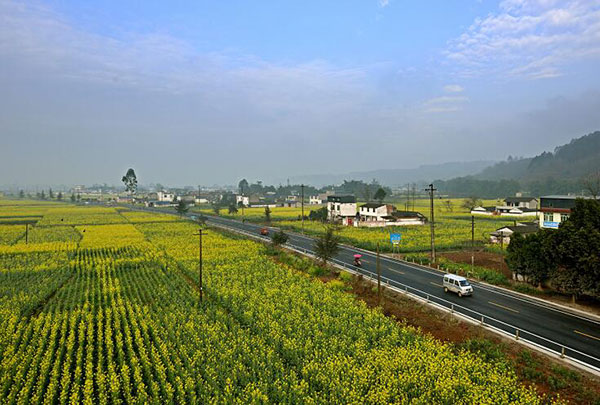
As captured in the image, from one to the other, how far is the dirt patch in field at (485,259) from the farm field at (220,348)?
19126 mm

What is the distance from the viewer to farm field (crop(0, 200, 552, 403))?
15.9 meters

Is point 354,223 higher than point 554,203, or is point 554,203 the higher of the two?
point 554,203

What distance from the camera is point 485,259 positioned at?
139ft

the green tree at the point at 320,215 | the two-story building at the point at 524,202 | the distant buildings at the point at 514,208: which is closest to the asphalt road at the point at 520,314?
the green tree at the point at 320,215

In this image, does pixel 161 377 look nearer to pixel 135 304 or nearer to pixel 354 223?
pixel 135 304

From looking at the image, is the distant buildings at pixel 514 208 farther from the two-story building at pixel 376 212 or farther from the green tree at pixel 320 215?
the green tree at pixel 320 215

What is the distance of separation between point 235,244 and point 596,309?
42.5m

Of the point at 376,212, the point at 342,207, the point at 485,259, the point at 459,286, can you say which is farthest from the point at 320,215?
the point at 459,286

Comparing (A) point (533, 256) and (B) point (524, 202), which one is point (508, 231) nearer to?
(A) point (533, 256)

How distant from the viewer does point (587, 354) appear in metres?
18.8

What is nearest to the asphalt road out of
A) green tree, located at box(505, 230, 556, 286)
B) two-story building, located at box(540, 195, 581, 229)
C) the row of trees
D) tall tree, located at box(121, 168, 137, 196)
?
the row of trees

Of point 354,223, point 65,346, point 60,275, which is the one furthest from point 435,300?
point 354,223

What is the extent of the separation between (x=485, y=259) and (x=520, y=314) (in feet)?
62.0

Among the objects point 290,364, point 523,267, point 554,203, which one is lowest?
point 290,364
